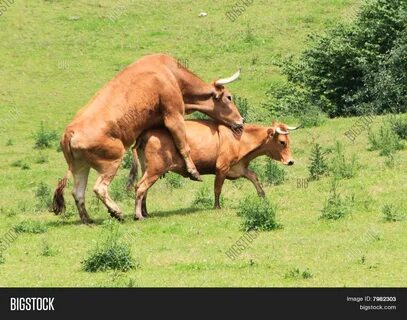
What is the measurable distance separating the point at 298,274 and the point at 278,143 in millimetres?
6099

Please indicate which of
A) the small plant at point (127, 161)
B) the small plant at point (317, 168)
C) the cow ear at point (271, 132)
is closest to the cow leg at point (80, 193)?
the cow ear at point (271, 132)

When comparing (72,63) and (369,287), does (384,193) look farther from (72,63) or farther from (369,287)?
(72,63)

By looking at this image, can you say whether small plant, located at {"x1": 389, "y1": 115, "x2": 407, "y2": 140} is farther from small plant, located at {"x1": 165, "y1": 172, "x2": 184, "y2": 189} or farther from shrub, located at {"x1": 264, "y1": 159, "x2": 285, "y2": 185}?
small plant, located at {"x1": 165, "y1": 172, "x2": 184, "y2": 189}

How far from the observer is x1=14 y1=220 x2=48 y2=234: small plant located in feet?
59.5

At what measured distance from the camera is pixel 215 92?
20.2 metres

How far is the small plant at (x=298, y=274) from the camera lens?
14.2 metres

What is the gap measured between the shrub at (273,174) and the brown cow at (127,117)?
7.83ft

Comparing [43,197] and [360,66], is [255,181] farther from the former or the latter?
[360,66]

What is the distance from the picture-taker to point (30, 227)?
59.7ft

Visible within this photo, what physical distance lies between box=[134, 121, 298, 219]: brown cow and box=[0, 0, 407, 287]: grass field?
593mm

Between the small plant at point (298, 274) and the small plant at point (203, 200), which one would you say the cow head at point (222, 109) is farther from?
the small plant at point (298, 274)

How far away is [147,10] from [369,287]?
101 feet

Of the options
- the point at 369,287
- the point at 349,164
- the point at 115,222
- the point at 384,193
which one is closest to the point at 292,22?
the point at 349,164

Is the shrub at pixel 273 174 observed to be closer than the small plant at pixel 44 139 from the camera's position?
Yes
